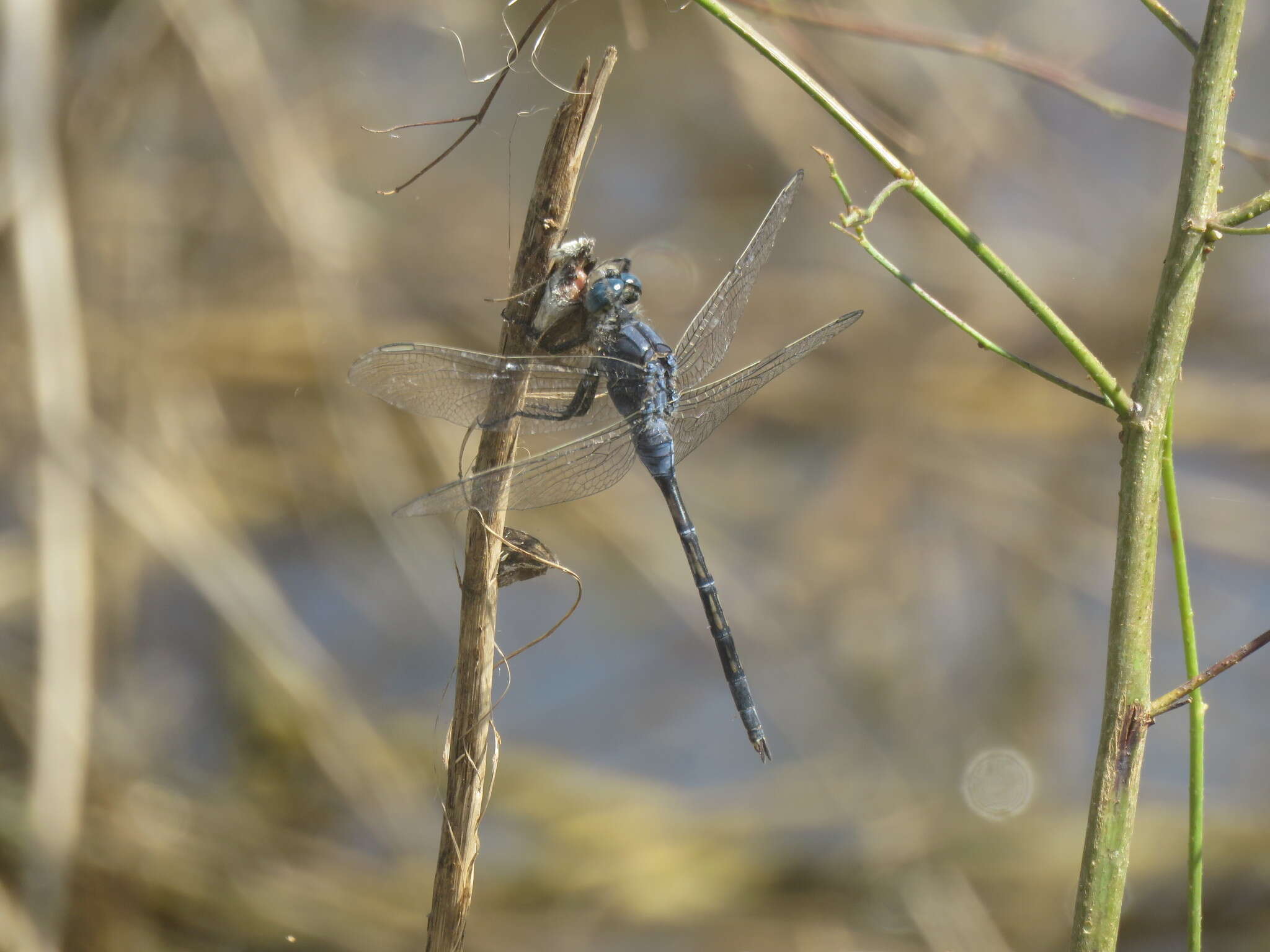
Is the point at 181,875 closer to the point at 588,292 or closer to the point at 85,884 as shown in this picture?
the point at 85,884

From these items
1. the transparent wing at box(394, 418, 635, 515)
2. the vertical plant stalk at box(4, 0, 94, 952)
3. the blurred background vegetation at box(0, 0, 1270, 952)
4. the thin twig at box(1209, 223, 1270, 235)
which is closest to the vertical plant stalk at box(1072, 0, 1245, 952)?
the thin twig at box(1209, 223, 1270, 235)

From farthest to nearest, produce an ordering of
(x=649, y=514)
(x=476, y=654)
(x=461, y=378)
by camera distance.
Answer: (x=649, y=514)
(x=461, y=378)
(x=476, y=654)

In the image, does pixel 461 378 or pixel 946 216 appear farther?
pixel 461 378

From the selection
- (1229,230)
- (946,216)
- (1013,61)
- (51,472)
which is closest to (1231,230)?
(1229,230)

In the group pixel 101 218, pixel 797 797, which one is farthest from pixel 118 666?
pixel 797 797

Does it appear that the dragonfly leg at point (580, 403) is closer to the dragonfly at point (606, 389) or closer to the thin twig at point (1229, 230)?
the dragonfly at point (606, 389)

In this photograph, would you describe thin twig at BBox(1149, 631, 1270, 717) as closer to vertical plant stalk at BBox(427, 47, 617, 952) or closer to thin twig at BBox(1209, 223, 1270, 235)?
thin twig at BBox(1209, 223, 1270, 235)

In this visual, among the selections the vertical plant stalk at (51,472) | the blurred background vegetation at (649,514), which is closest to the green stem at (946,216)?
the blurred background vegetation at (649,514)

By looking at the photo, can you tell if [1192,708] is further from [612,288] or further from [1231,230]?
[612,288]
